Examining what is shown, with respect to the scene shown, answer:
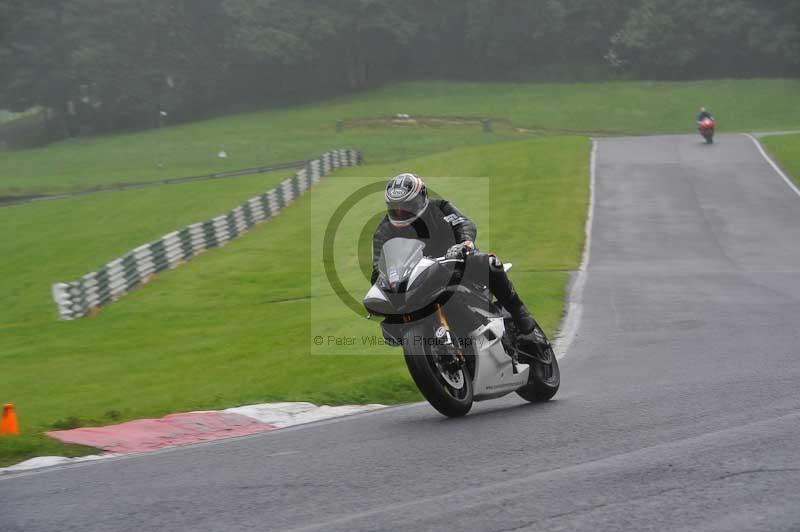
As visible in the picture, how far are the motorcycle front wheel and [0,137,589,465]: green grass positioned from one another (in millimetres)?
2124

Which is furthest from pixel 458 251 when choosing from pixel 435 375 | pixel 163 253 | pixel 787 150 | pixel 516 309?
pixel 787 150

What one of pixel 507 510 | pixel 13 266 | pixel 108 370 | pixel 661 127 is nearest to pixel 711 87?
pixel 661 127

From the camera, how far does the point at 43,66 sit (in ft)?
302

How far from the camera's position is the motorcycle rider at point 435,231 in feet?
27.9

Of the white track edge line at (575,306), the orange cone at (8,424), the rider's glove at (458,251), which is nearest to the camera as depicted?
the rider's glove at (458,251)

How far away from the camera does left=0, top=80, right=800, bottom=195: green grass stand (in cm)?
6184

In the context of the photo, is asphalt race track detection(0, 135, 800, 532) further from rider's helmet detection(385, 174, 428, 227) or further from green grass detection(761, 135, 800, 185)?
green grass detection(761, 135, 800, 185)

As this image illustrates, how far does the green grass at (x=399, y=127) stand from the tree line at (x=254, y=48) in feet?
20.6

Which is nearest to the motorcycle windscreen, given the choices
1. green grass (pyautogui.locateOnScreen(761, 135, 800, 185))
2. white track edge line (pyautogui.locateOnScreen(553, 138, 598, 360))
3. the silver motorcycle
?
the silver motorcycle

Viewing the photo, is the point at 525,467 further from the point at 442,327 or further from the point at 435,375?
the point at 442,327

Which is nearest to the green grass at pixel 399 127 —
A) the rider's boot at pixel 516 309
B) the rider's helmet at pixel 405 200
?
the rider's boot at pixel 516 309

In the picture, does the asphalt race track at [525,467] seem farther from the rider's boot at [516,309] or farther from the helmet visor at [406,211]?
the helmet visor at [406,211]

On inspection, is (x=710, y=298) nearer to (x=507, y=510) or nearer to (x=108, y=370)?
(x=108, y=370)

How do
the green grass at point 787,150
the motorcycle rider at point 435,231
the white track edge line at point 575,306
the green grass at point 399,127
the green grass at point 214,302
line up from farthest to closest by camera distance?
the green grass at point 399,127
the green grass at point 787,150
the white track edge line at point 575,306
the green grass at point 214,302
the motorcycle rider at point 435,231
